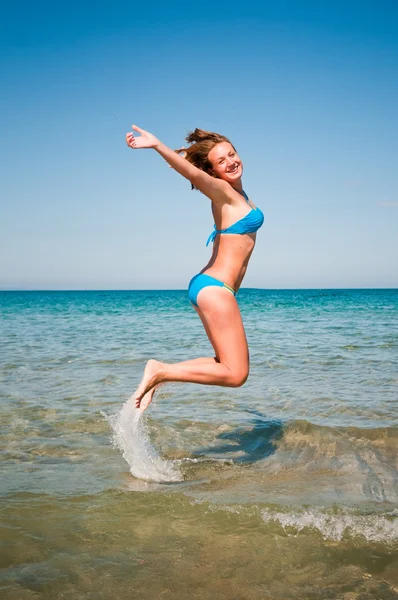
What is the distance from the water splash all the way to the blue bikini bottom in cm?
107

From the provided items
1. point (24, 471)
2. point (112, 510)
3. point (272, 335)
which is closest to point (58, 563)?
point (112, 510)

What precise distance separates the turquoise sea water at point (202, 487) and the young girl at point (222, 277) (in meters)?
0.76

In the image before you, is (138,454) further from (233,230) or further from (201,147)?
(201,147)

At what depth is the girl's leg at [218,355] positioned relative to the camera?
4090 millimetres

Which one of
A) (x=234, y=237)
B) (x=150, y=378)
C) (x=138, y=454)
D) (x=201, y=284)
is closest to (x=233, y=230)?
(x=234, y=237)

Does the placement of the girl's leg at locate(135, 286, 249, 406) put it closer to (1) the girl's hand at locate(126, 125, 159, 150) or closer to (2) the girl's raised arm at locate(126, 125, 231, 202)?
(2) the girl's raised arm at locate(126, 125, 231, 202)

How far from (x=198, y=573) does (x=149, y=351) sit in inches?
357

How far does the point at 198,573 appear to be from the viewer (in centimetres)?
290

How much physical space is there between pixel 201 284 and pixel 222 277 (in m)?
0.17

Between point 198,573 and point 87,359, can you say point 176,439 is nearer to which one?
point 198,573

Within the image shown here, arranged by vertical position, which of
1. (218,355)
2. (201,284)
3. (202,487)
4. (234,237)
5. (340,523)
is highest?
(234,237)

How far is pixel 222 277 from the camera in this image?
416cm

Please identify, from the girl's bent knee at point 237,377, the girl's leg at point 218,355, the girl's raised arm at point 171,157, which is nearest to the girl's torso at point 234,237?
the girl's leg at point 218,355

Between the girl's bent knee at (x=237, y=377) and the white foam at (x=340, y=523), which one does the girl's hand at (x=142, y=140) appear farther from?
the white foam at (x=340, y=523)
